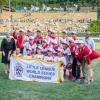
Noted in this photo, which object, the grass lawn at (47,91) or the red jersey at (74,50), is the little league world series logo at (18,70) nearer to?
the grass lawn at (47,91)

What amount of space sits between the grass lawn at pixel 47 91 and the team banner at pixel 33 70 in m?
0.33

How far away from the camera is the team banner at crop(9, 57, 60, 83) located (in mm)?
15742

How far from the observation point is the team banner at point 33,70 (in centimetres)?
1574

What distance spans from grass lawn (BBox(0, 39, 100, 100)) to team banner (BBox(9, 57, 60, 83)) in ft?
1.07

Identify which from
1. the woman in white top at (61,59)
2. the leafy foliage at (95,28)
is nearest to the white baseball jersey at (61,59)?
the woman in white top at (61,59)

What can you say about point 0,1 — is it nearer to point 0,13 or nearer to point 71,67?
point 0,13

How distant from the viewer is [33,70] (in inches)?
632

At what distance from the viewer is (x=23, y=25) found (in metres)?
51.0

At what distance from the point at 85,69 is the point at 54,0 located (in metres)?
71.9

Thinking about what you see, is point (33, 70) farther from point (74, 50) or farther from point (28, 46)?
point (74, 50)

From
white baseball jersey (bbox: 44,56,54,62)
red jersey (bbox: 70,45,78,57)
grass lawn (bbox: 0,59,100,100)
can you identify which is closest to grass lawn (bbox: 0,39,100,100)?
grass lawn (bbox: 0,59,100,100)

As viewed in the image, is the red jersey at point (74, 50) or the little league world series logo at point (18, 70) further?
the little league world series logo at point (18, 70)

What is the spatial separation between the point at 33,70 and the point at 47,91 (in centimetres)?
205

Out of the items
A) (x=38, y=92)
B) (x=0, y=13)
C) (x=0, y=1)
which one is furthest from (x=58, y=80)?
(x=0, y=1)
